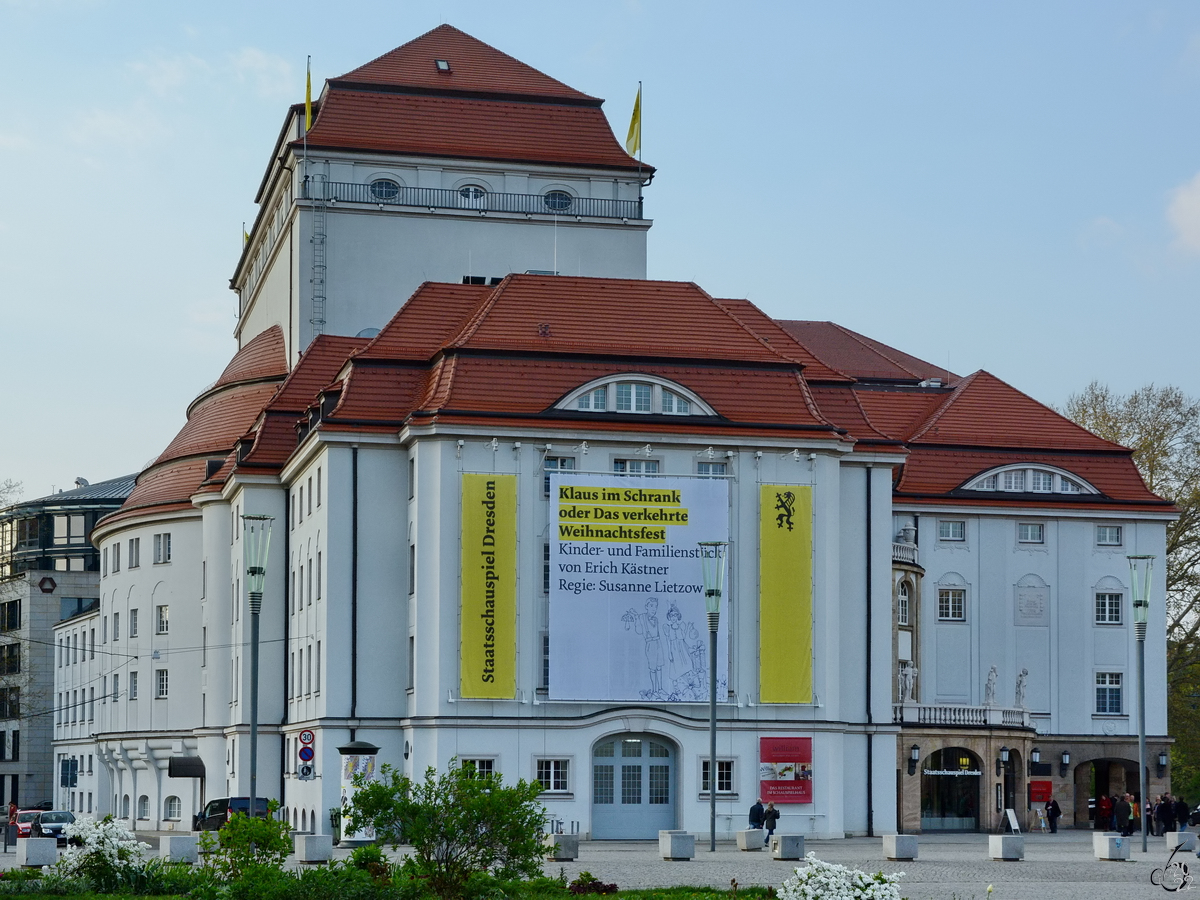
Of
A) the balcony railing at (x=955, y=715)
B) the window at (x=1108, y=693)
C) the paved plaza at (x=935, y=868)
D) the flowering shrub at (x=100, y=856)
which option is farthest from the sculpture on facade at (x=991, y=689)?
the flowering shrub at (x=100, y=856)

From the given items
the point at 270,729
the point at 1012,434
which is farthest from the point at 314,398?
the point at 1012,434

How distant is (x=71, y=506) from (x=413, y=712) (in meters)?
68.5

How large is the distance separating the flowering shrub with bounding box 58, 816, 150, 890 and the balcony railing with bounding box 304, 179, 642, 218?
42.6m

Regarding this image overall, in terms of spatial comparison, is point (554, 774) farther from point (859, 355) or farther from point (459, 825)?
point (859, 355)

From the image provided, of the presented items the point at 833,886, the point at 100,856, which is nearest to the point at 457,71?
the point at 100,856

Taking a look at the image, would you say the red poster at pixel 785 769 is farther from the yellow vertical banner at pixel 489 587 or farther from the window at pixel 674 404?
the window at pixel 674 404

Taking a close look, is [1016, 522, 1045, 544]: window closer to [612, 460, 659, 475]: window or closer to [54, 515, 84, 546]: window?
[612, 460, 659, 475]: window

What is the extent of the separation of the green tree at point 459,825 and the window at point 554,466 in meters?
27.7

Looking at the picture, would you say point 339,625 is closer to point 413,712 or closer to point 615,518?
point 413,712

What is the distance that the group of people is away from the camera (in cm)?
5350

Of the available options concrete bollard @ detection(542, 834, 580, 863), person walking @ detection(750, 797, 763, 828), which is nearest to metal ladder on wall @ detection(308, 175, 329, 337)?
person walking @ detection(750, 797, 763, 828)

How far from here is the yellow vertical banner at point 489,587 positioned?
54.2 m

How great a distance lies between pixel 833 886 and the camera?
22250mm

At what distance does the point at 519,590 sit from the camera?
180 ft
